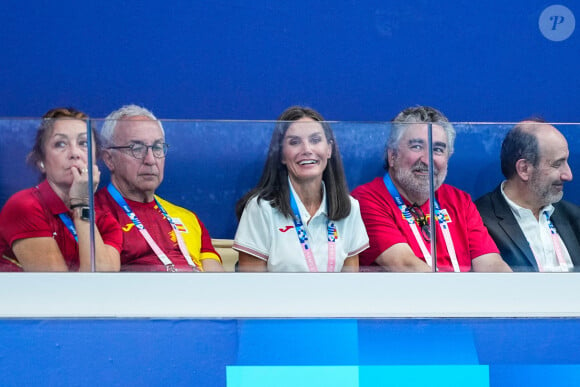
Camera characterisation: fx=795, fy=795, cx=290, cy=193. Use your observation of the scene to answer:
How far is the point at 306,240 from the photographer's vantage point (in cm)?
291

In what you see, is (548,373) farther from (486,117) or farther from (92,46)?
(92,46)

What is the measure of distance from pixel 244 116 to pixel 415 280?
238cm

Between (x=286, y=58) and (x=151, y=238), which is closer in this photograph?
A: (x=151, y=238)

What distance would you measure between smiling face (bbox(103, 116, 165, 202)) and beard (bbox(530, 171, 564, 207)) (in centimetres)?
142

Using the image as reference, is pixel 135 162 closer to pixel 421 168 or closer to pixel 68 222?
pixel 68 222

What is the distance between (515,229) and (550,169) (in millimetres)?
283

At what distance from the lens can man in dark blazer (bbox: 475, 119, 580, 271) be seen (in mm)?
3015

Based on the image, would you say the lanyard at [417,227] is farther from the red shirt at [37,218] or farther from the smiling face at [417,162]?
the red shirt at [37,218]

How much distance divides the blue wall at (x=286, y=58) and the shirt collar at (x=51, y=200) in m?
2.24

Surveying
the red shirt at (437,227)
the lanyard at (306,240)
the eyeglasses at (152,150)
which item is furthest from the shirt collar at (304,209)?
Result: the eyeglasses at (152,150)

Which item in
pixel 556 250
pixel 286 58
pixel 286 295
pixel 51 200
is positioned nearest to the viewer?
pixel 51 200

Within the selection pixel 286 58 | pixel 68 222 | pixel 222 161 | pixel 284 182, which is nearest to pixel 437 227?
pixel 284 182

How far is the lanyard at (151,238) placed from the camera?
9.29ft

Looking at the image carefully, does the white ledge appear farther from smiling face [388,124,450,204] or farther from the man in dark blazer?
smiling face [388,124,450,204]
